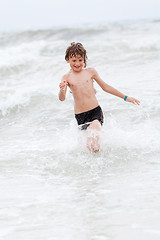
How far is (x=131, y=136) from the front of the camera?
5.13 meters

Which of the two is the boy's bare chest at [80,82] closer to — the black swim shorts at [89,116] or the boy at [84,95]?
the boy at [84,95]

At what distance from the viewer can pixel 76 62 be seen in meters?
4.69

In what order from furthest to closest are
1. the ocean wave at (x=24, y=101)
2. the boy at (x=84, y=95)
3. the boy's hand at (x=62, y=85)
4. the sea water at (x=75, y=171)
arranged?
the ocean wave at (x=24, y=101)
the boy at (x=84, y=95)
the boy's hand at (x=62, y=85)
the sea water at (x=75, y=171)

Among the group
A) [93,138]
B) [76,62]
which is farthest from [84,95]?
[93,138]

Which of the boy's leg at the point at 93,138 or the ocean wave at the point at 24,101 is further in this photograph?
the ocean wave at the point at 24,101

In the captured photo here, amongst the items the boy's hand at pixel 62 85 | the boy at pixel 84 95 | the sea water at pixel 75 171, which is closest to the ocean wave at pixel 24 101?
the sea water at pixel 75 171

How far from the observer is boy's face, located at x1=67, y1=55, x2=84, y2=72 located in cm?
461

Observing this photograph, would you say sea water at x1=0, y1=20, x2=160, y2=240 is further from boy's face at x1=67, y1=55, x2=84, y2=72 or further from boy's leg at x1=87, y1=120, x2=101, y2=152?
boy's face at x1=67, y1=55, x2=84, y2=72

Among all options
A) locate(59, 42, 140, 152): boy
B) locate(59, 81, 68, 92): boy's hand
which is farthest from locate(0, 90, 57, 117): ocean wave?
locate(59, 81, 68, 92): boy's hand

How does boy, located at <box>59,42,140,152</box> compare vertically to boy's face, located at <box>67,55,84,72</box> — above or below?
below

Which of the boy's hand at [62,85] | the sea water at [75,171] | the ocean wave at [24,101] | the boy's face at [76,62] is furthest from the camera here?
the ocean wave at [24,101]

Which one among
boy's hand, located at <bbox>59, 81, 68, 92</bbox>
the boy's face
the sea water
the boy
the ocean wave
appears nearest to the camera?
the sea water

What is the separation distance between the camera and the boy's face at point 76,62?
4612 millimetres

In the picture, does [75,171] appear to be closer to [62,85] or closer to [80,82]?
[62,85]
